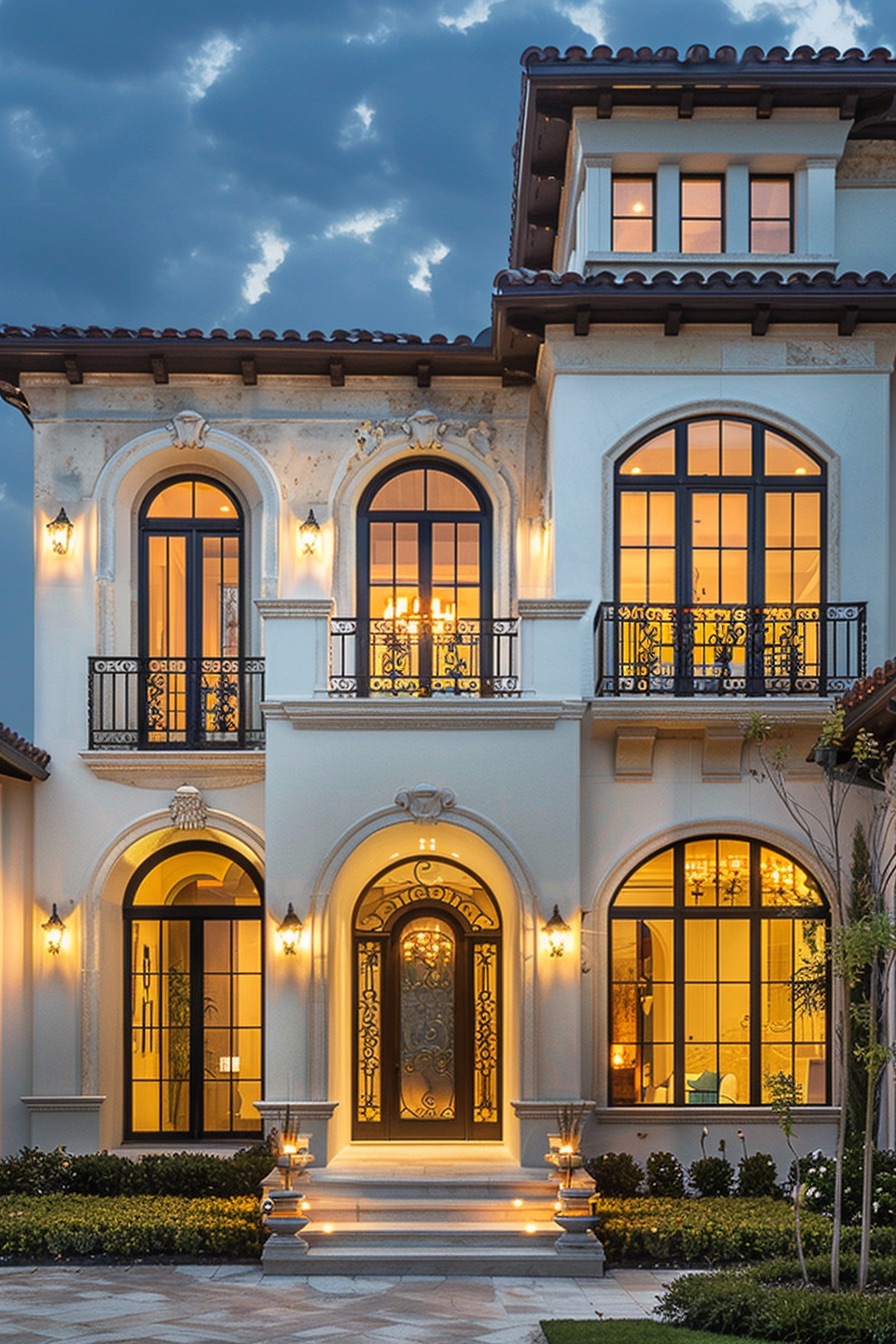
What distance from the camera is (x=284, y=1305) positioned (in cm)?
1130

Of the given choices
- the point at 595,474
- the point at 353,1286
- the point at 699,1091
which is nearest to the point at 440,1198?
the point at 353,1286

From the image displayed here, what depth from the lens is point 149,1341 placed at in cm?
1004

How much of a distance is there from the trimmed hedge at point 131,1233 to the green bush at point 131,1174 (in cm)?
86

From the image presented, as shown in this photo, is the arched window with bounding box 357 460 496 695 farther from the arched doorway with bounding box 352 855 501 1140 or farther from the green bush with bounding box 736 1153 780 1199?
the green bush with bounding box 736 1153 780 1199

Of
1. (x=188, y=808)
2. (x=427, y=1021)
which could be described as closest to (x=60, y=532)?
(x=188, y=808)

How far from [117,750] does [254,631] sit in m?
2.00

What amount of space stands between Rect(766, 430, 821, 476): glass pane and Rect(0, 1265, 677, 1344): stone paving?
788 cm

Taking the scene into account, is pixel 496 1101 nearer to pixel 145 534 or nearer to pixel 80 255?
pixel 145 534

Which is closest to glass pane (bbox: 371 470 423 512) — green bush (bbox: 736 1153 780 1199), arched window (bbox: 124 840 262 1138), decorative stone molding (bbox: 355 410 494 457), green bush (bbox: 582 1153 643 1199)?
decorative stone molding (bbox: 355 410 494 457)

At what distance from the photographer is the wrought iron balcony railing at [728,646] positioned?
14734mm

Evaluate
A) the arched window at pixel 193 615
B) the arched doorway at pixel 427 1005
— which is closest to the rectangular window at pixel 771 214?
the arched window at pixel 193 615

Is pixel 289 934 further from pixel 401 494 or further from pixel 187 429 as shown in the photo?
pixel 187 429

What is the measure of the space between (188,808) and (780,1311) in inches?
321

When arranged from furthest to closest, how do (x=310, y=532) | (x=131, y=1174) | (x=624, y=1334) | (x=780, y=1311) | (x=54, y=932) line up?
(x=310, y=532) → (x=54, y=932) → (x=131, y=1174) → (x=780, y=1311) → (x=624, y=1334)
